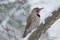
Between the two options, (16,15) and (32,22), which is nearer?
(32,22)

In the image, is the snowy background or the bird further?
the snowy background

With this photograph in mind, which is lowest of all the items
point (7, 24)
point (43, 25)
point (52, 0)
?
point (43, 25)

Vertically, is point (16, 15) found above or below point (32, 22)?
above

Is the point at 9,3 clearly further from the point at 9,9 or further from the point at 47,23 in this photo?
the point at 47,23

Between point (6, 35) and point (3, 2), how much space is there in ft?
0.88

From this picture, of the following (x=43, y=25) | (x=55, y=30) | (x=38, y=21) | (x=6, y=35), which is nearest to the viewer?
(x=43, y=25)

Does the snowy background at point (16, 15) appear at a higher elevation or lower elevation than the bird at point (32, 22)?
higher

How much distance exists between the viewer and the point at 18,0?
208 cm

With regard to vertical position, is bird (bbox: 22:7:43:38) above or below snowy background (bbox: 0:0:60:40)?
below

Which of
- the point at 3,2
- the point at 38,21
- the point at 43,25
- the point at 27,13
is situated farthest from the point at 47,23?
the point at 3,2

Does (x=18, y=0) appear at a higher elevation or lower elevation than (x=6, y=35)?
higher

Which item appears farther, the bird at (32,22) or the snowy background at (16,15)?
the snowy background at (16,15)

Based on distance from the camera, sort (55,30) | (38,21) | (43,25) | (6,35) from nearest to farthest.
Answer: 1. (43,25)
2. (38,21)
3. (6,35)
4. (55,30)

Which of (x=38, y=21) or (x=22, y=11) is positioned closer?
(x=38, y=21)
